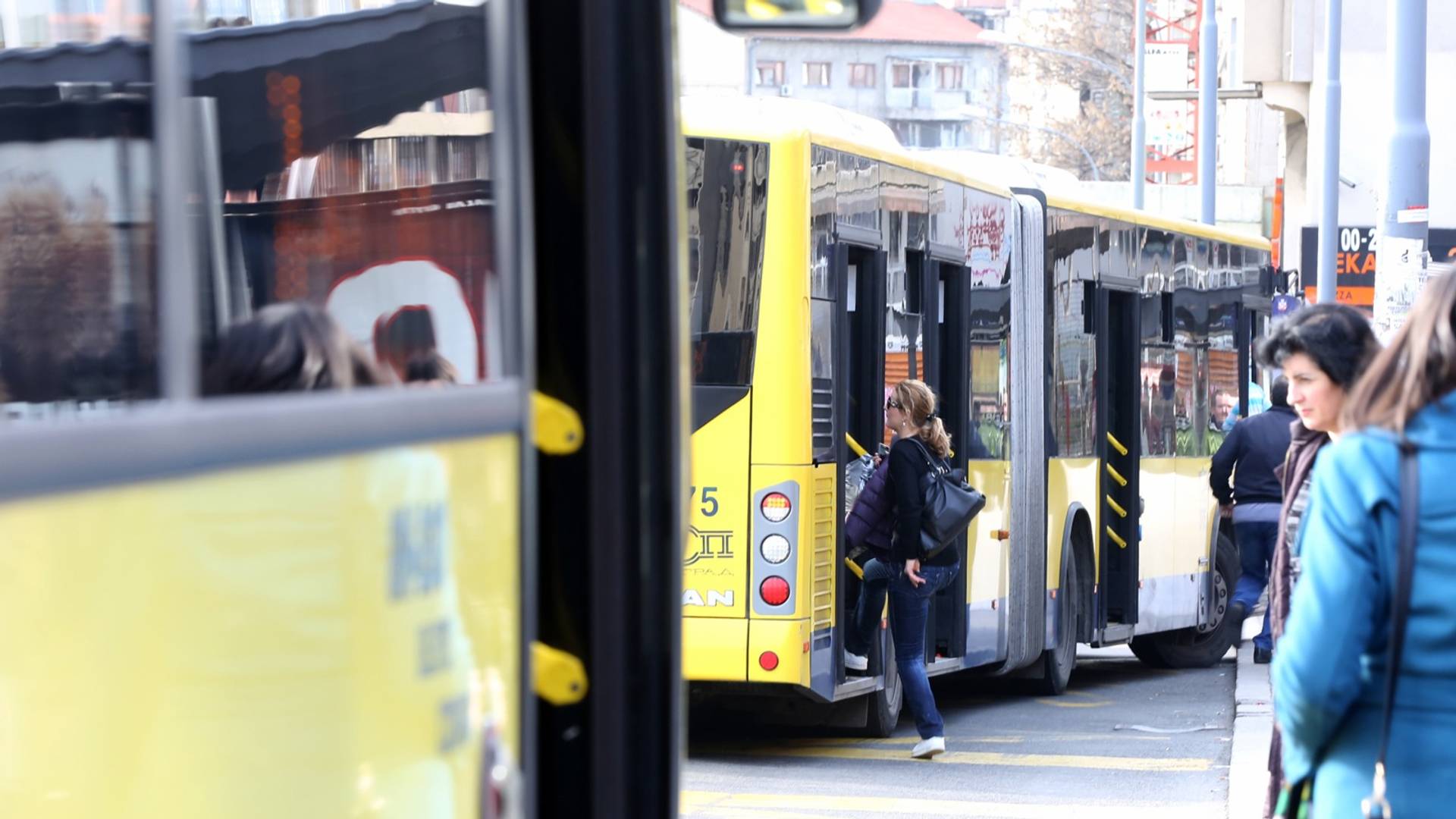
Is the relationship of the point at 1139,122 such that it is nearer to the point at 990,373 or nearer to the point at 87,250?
the point at 990,373

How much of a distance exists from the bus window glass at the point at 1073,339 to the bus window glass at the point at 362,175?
10607 mm

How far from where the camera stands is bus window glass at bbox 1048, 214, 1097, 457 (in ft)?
44.4

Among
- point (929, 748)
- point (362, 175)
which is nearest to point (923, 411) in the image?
point (929, 748)

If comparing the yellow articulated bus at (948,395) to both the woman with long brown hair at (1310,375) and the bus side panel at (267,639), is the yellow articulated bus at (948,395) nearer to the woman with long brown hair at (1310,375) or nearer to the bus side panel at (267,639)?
the woman with long brown hair at (1310,375)

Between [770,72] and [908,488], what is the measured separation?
117 meters

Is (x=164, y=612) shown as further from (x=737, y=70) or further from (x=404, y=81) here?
(x=737, y=70)

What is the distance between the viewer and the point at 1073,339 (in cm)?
1387

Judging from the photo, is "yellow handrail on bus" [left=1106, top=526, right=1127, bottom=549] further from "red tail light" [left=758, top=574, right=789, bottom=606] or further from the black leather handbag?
"red tail light" [left=758, top=574, right=789, bottom=606]

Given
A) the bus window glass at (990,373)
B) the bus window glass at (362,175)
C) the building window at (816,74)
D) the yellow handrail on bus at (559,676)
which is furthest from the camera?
the building window at (816,74)

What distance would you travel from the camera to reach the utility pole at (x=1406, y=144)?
12195 mm

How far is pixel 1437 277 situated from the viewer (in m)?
3.65

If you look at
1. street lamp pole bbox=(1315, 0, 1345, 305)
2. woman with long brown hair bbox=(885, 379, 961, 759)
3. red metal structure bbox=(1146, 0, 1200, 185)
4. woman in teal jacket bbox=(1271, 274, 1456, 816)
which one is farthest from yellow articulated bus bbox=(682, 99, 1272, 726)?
red metal structure bbox=(1146, 0, 1200, 185)

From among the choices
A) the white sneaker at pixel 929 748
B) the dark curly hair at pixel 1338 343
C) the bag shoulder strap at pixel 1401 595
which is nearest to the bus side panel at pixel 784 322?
the white sneaker at pixel 929 748

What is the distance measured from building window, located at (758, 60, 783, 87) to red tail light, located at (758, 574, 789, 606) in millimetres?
115794
